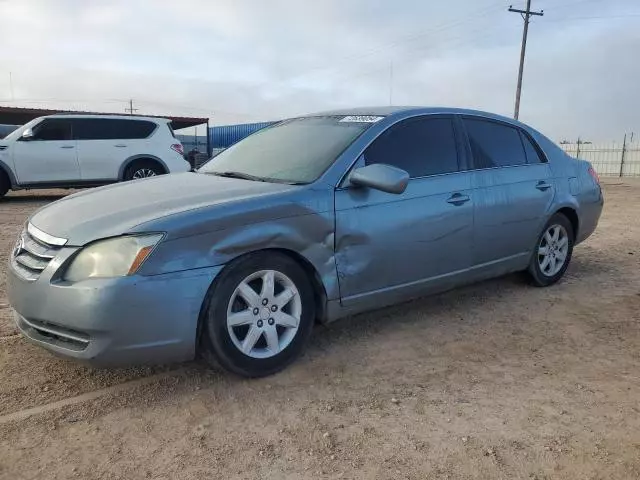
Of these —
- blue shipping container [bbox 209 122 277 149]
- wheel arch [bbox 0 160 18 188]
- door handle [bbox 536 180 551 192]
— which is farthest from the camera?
blue shipping container [bbox 209 122 277 149]

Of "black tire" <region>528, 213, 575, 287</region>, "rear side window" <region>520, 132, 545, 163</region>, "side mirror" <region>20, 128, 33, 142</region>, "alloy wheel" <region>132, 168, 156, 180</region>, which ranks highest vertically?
"side mirror" <region>20, 128, 33, 142</region>

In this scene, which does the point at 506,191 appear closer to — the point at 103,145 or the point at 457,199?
the point at 457,199

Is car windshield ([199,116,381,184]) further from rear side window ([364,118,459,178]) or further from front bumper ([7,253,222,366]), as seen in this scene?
front bumper ([7,253,222,366])

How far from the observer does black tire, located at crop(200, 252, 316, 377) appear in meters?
2.95

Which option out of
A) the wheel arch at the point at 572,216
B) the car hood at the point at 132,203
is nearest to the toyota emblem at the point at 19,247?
the car hood at the point at 132,203

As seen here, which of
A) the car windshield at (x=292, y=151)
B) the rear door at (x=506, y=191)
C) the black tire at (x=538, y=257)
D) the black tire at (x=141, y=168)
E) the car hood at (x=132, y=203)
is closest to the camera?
the car hood at (x=132, y=203)

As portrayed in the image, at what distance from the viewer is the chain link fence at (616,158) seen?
1123 inches

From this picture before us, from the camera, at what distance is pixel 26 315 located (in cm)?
295

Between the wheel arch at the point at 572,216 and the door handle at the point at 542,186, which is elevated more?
the door handle at the point at 542,186

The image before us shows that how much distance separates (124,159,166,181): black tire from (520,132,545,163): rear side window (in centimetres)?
876

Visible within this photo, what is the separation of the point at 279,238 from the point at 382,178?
0.72 metres

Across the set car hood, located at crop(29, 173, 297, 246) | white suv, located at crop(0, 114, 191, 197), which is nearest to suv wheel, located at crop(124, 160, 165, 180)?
white suv, located at crop(0, 114, 191, 197)

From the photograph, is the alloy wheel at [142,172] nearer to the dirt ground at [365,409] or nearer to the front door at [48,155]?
the front door at [48,155]

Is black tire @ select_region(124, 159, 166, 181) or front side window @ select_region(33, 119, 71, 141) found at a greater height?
front side window @ select_region(33, 119, 71, 141)
